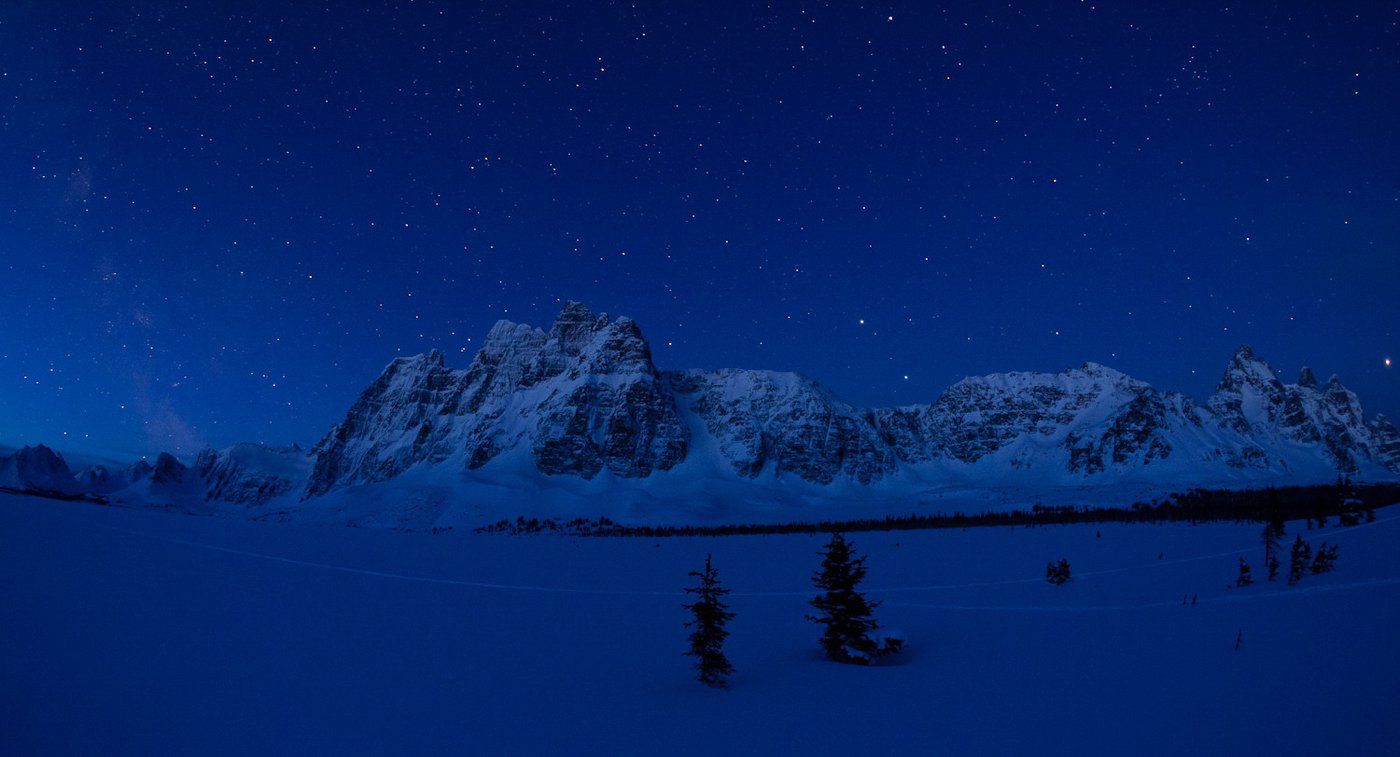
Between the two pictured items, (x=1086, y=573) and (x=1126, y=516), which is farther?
(x=1126, y=516)

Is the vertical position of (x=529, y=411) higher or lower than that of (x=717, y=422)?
higher

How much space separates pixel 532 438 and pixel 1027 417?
13635 centimetres

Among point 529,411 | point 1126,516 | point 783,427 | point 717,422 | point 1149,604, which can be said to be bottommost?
point 1126,516

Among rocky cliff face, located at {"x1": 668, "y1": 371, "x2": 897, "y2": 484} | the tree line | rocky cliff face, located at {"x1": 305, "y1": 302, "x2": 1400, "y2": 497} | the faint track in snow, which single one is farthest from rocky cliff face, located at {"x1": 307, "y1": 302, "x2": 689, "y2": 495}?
the faint track in snow

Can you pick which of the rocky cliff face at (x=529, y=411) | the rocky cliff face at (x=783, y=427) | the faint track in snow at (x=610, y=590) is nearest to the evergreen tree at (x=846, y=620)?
the faint track in snow at (x=610, y=590)

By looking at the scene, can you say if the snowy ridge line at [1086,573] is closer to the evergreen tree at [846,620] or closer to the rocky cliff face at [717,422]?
the evergreen tree at [846,620]

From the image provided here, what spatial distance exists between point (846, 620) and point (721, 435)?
146m

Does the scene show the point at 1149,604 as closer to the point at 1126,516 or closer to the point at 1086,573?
the point at 1086,573

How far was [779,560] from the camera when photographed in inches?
923

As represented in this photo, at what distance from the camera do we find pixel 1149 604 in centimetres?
1155

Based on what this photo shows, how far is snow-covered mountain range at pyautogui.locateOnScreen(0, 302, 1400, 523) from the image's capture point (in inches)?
5241

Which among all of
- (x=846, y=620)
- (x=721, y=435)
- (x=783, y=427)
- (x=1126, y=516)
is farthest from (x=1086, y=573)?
(x=783, y=427)

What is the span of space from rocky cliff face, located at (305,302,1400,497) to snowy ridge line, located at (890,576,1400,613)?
121372mm

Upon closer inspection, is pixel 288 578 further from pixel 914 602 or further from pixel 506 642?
pixel 914 602
